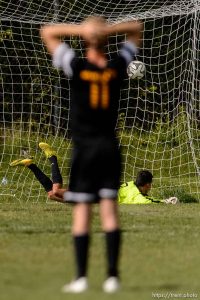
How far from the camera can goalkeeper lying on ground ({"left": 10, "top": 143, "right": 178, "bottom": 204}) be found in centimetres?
1331

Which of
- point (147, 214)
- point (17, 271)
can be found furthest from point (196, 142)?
point (17, 271)

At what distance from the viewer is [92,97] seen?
6508mm

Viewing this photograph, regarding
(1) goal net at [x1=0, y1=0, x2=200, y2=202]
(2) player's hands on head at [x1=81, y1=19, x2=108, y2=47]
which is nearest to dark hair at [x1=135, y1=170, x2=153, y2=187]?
(1) goal net at [x1=0, y1=0, x2=200, y2=202]

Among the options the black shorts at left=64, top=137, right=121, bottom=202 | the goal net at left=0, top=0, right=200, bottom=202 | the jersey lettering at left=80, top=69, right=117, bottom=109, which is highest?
the goal net at left=0, top=0, right=200, bottom=202

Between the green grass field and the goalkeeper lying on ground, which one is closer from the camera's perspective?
the green grass field

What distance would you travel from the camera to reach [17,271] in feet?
23.8

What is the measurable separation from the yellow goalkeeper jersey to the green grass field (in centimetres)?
117

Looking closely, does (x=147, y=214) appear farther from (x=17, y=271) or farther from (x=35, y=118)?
(x=35, y=118)

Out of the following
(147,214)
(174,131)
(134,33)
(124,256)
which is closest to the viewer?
(134,33)

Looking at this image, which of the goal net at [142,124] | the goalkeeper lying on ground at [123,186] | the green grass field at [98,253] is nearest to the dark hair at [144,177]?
the goalkeeper lying on ground at [123,186]

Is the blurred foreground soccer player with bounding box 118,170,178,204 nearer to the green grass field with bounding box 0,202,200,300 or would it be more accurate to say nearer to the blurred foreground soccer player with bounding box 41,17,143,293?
the green grass field with bounding box 0,202,200,300

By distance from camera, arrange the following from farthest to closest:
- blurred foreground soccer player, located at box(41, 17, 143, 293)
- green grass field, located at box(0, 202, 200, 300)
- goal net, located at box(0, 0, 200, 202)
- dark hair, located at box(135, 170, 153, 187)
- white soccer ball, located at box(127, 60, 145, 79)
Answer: goal net, located at box(0, 0, 200, 202)
white soccer ball, located at box(127, 60, 145, 79)
dark hair, located at box(135, 170, 153, 187)
green grass field, located at box(0, 202, 200, 300)
blurred foreground soccer player, located at box(41, 17, 143, 293)

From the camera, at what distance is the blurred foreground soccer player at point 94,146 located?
253 inches

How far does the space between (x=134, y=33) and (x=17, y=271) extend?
2.00 metres
